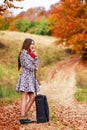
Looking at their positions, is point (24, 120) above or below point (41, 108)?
below

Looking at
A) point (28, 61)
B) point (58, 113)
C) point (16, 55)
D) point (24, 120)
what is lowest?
point (16, 55)

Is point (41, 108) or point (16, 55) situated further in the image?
point (16, 55)

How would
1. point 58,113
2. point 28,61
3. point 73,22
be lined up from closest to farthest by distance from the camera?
point 28,61, point 58,113, point 73,22

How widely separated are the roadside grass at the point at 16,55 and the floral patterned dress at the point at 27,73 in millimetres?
8599

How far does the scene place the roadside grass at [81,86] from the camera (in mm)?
18562

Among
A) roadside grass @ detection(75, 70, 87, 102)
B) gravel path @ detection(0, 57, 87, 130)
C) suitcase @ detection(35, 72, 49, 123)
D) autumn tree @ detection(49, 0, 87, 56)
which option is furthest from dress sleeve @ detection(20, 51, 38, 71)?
autumn tree @ detection(49, 0, 87, 56)

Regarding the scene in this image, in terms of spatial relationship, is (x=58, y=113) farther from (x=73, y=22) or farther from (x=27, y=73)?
(x=73, y=22)

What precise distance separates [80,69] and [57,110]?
48.2 ft

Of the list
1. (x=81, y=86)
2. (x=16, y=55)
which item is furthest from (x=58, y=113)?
(x=16, y=55)

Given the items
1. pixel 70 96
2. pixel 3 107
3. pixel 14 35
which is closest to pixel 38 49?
pixel 14 35

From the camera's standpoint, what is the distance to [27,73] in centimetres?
1262

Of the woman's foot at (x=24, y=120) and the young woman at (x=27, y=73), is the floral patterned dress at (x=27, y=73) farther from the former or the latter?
the woman's foot at (x=24, y=120)

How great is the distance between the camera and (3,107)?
1554cm

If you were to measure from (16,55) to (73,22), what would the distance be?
26.1 ft
